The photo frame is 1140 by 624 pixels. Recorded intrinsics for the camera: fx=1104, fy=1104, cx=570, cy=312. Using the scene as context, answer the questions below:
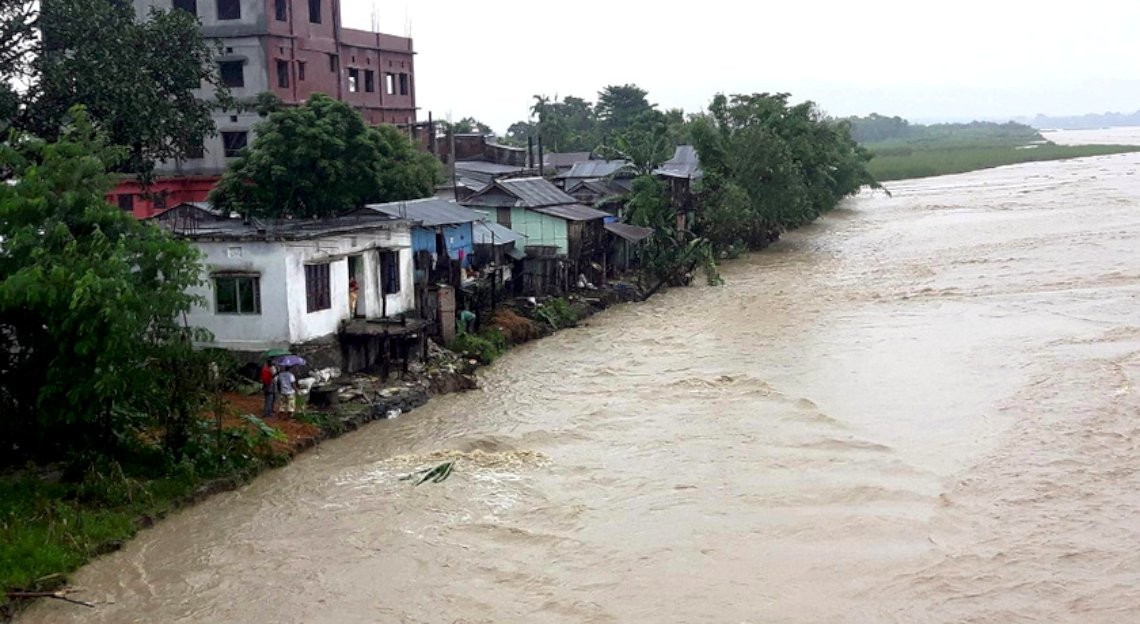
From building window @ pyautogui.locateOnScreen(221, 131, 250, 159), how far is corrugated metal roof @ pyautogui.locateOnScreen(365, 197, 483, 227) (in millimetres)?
9586

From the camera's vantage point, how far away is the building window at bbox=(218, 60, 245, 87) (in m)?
29.3

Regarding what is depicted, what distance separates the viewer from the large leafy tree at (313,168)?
2125cm

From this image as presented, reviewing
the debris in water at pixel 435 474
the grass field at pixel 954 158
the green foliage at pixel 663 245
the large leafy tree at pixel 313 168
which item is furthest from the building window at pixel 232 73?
the grass field at pixel 954 158

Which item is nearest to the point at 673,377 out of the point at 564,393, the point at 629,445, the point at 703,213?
the point at 564,393

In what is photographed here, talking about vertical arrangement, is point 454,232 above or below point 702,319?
above

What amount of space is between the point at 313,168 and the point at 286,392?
839 cm

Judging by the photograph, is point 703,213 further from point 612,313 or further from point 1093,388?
point 1093,388

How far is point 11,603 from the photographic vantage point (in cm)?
926

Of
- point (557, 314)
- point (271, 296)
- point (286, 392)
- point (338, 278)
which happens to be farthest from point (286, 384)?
point (557, 314)

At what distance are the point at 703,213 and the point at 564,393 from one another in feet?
51.0

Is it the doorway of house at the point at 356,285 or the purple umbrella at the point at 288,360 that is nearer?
the purple umbrella at the point at 288,360

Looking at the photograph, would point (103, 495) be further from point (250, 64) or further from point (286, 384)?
point (250, 64)

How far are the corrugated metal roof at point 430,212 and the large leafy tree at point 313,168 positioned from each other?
2.74 ft

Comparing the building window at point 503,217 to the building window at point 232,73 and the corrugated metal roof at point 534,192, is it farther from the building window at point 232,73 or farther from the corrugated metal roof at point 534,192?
the building window at point 232,73
